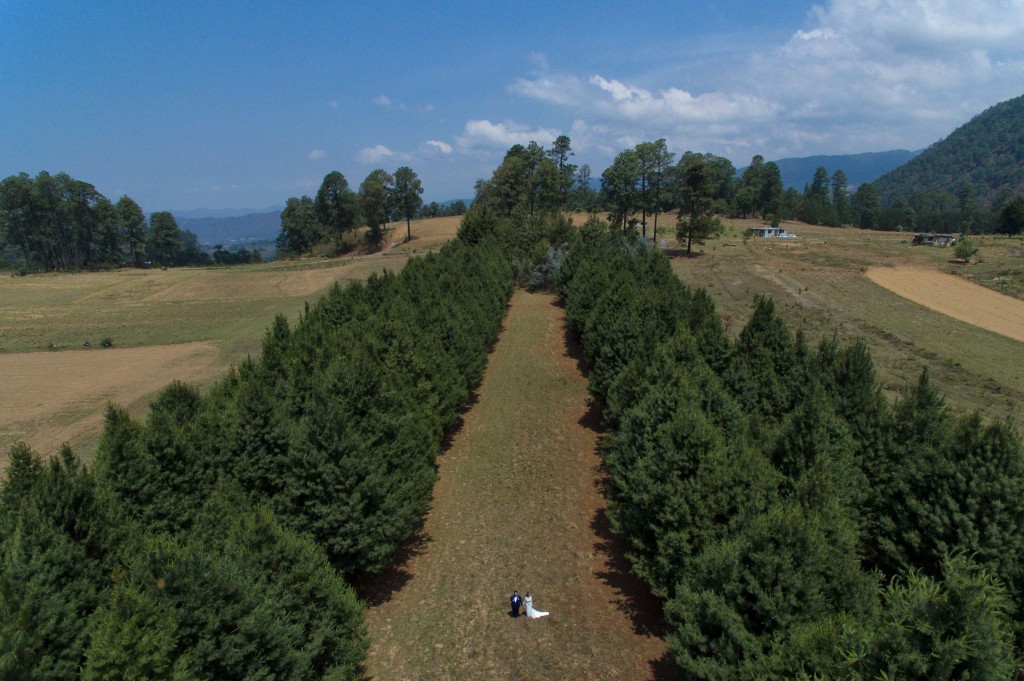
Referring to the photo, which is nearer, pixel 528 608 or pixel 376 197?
pixel 528 608

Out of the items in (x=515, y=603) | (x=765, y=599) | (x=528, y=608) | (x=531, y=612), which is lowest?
(x=531, y=612)

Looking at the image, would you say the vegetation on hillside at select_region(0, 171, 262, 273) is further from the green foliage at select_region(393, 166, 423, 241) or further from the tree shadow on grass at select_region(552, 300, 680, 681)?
the tree shadow on grass at select_region(552, 300, 680, 681)

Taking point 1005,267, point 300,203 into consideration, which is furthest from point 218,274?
point 1005,267

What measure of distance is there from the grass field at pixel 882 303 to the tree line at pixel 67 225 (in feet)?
378

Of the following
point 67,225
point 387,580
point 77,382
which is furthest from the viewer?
point 67,225

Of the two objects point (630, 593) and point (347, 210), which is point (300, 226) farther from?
point (630, 593)

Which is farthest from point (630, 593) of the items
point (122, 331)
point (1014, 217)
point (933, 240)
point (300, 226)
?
point (1014, 217)

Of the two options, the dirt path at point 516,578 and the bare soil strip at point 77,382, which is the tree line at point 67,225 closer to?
the bare soil strip at point 77,382

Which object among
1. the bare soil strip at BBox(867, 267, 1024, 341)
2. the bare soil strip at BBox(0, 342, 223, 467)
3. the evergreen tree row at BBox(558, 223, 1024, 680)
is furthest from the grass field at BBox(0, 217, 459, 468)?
the bare soil strip at BBox(867, 267, 1024, 341)

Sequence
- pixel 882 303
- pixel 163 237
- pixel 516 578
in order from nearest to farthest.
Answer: pixel 516 578 < pixel 882 303 < pixel 163 237

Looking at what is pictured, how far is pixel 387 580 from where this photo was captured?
18984mm

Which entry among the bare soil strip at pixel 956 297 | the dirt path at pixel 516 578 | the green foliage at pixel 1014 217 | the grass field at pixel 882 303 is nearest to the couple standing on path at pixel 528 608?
the dirt path at pixel 516 578

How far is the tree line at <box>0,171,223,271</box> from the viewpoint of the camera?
101562 mm

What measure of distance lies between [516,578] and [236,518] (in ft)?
31.2
